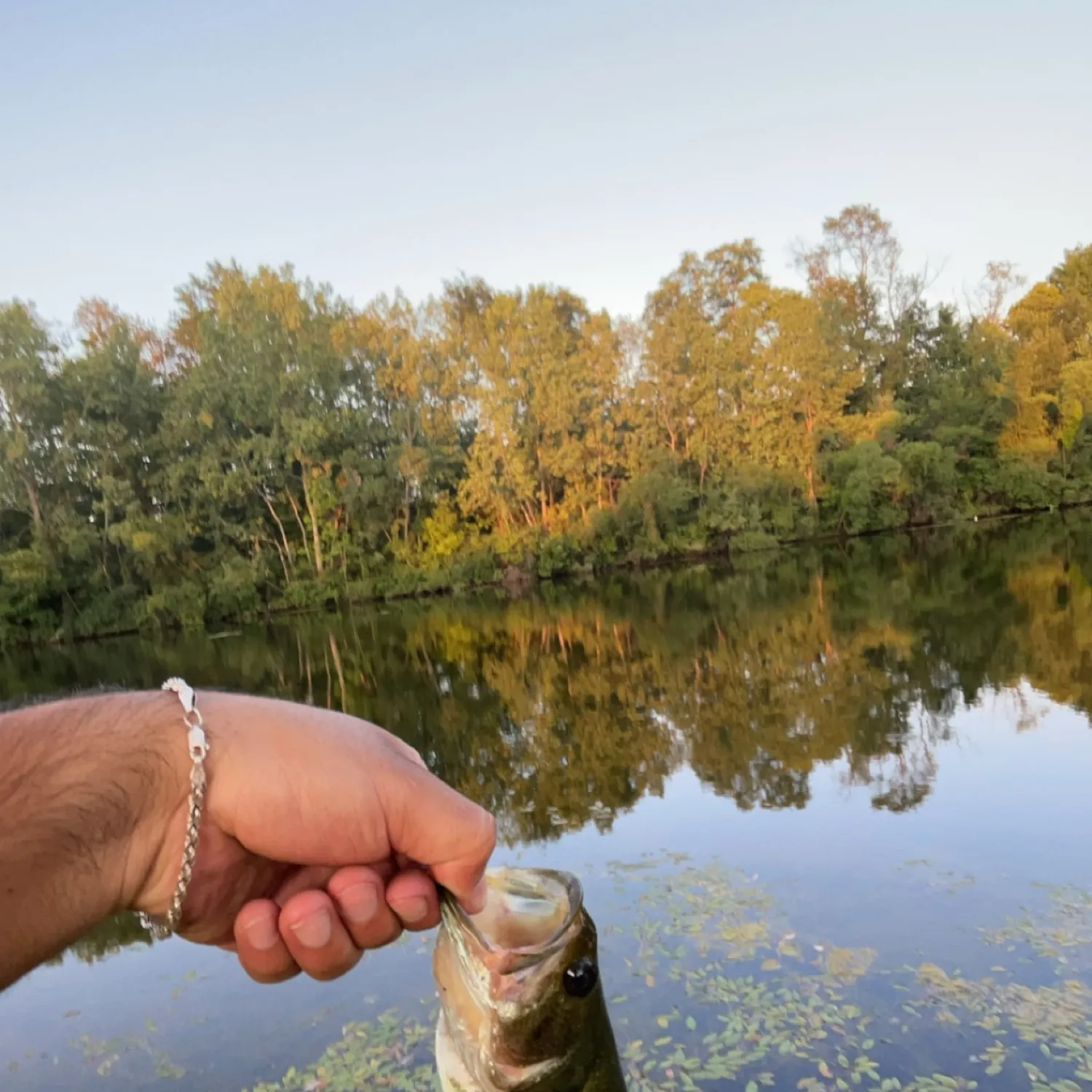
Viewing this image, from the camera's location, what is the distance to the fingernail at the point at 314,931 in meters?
1.62

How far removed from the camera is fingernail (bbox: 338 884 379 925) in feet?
5.34

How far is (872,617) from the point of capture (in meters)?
16.2

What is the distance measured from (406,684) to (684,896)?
1000 cm

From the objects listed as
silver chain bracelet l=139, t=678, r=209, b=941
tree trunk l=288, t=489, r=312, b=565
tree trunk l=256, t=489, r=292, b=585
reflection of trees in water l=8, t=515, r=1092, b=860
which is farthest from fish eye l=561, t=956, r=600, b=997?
tree trunk l=288, t=489, r=312, b=565

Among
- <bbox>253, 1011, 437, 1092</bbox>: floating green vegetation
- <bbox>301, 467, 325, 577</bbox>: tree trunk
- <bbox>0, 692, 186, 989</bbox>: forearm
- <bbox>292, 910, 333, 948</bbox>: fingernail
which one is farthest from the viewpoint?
<bbox>301, 467, 325, 577</bbox>: tree trunk

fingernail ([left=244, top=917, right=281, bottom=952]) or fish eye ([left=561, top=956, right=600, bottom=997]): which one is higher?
fingernail ([left=244, top=917, right=281, bottom=952])

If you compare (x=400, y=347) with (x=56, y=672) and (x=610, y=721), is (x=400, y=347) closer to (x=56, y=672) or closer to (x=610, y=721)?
(x=56, y=672)

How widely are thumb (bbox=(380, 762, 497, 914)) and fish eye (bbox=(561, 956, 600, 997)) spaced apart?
195 mm

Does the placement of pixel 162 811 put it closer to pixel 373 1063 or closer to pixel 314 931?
pixel 314 931

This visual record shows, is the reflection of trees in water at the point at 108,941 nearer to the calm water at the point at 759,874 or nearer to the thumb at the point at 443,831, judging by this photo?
the calm water at the point at 759,874

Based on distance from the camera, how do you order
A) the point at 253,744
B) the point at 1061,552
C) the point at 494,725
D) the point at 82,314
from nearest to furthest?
the point at 253,744
the point at 494,725
the point at 1061,552
the point at 82,314

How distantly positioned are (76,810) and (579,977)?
92 cm

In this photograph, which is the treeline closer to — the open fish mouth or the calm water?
the calm water

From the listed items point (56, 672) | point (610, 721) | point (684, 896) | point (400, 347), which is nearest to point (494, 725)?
Result: point (610, 721)
